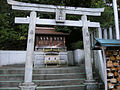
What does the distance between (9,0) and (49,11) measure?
8.06ft

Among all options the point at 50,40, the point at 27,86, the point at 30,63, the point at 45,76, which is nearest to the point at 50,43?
the point at 50,40

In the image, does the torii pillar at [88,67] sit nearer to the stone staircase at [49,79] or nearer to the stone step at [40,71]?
the stone staircase at [49,79]

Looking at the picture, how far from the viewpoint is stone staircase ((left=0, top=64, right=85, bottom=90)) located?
22.7ft

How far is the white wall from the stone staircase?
16.9 feet

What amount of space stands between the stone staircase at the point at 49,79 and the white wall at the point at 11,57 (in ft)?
16.9

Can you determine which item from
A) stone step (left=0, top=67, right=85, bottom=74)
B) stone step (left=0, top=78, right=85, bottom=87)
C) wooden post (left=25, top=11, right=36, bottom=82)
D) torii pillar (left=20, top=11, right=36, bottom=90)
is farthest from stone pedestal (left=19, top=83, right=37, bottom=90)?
stone step (left=0, top=67, right=85, bottom=74)

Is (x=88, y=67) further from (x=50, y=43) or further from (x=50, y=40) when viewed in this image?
(x=50, y=40)

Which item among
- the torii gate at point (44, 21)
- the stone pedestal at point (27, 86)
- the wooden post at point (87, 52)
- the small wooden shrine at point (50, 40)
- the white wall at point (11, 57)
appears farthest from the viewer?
the small wooden shrine at point (50, 40)

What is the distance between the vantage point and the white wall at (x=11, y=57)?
12.7m

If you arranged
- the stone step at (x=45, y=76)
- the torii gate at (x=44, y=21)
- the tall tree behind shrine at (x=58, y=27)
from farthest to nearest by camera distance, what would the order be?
the tall tree behind shrine at (x=58, y=27)
the stone step at (x=45, y=76)
the torii gate at (x=44, y=21)

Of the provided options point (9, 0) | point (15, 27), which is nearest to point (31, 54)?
point (9, 0)

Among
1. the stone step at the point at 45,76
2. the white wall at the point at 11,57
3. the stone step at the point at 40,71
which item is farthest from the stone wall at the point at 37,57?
the stone step at the point at 45,76

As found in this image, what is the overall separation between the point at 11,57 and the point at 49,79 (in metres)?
7.33

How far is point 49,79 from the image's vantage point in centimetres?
764
